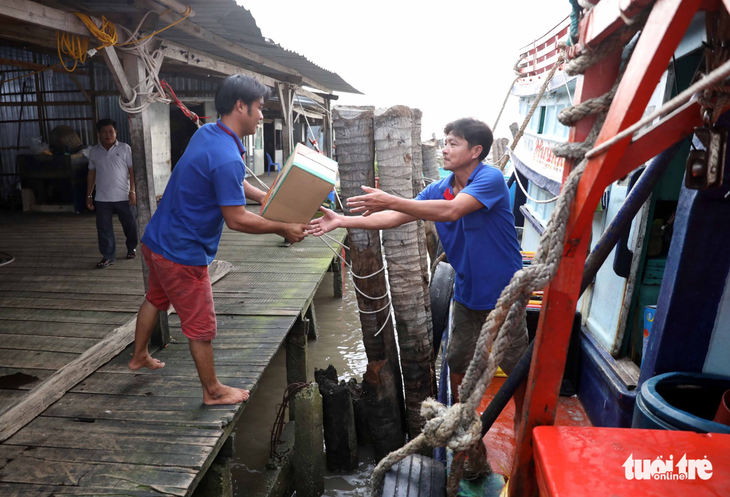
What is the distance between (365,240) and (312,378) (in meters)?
3.05

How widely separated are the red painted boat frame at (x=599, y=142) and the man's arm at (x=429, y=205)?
1.14 m

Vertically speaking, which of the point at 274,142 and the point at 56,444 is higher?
the point at 274,142

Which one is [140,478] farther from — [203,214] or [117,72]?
[117,72]

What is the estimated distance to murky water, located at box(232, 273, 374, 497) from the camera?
4.59 m

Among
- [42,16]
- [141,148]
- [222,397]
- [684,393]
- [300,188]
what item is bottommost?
[222,397]

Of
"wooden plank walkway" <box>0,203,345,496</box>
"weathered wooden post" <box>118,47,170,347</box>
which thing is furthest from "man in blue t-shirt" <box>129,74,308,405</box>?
"weathered wooden post" <box>118,47,170,347</box>

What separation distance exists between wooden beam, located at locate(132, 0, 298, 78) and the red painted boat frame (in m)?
3.79

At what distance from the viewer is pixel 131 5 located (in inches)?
159

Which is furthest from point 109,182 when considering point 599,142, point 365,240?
point 599,142

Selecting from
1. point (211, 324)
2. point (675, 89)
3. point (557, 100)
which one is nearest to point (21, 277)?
point (211, 324)

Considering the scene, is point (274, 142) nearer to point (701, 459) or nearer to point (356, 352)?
point (356, 352)

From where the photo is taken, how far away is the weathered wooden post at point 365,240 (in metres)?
4.06

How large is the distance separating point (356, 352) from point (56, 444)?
15.8ft

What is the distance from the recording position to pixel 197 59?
22.3ft
